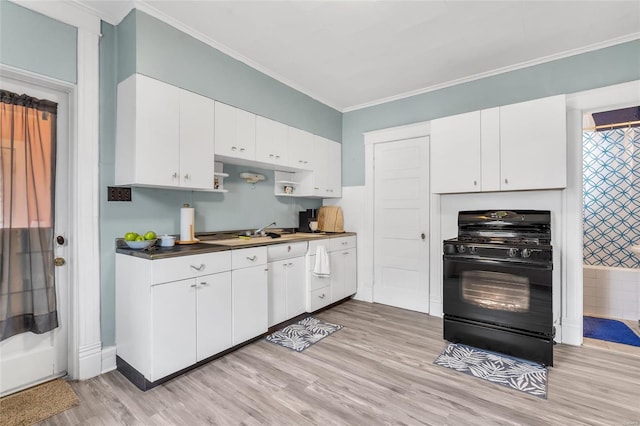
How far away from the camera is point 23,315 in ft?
6.86

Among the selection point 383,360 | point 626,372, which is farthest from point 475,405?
point 626,372

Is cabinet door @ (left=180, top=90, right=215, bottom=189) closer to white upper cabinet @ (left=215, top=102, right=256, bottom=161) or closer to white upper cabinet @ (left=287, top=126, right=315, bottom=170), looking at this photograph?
white upper cabinet @ (left=215, top=102, right=256, bottom=161)

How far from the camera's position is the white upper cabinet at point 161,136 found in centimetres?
221

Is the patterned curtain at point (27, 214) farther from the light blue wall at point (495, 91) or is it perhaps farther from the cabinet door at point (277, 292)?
the light blue wall at point (495, 91)

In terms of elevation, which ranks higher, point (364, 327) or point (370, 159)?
point (370, 159)

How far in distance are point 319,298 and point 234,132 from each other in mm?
2052

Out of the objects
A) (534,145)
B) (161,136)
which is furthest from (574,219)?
(161,136)

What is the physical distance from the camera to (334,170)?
4.26m

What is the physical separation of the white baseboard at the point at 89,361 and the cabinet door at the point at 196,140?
1380mm

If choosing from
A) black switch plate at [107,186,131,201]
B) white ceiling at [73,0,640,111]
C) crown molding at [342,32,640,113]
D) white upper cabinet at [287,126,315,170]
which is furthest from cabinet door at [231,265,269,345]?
crown molding at [342,32,640,113]

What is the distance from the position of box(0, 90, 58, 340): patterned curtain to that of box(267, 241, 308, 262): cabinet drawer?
166 centimetres

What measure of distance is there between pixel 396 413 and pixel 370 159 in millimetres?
3006

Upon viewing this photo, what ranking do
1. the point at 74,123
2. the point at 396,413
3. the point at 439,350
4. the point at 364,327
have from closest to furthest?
the point at 396,413 → the point at 74,123 → the point at 439,350 → the point at 364,327

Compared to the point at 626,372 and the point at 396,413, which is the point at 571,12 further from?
the point at 396,413
